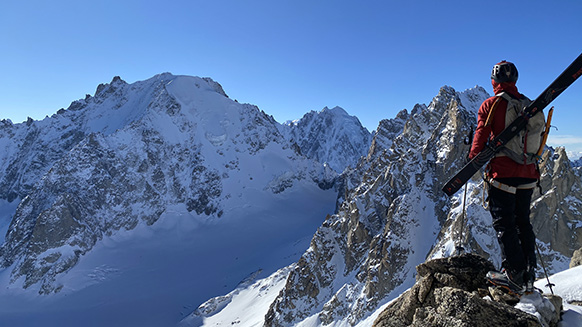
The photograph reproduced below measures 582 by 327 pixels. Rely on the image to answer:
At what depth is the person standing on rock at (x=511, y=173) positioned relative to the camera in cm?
703

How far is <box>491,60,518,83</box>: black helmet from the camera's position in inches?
290

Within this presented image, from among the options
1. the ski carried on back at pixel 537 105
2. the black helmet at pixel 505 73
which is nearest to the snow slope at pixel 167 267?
the ski carried on back at pixel 537 105

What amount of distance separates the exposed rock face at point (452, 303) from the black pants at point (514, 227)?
0.92m

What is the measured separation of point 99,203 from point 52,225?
17.4m

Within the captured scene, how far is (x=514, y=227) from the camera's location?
7.18 metres

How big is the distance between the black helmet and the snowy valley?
510 centimetres

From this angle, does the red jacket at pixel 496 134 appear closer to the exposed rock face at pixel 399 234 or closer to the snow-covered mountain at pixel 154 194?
the exposed rock face at pixel 399 234

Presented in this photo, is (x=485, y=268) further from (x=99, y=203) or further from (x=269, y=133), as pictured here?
(x=269, y=133)

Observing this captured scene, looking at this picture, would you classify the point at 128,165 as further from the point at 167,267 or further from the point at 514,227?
the point at 514,227

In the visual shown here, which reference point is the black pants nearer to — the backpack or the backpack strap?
the backpack

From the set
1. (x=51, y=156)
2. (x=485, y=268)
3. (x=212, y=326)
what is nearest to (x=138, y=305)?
(x=212, y=326)

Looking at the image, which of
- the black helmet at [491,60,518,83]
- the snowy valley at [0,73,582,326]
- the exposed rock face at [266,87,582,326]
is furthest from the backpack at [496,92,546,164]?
the exposed rock face at [266,87,582,326]

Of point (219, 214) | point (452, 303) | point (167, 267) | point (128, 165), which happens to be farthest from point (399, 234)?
point (128, 165)

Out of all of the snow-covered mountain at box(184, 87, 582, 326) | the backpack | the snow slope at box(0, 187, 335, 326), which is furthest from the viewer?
the snow slope at box(0, 187, 335, 326)
